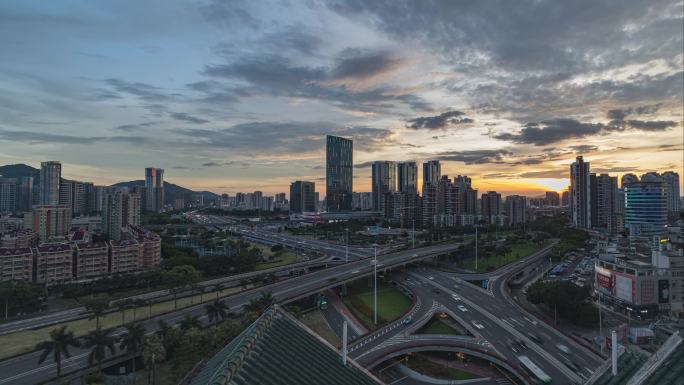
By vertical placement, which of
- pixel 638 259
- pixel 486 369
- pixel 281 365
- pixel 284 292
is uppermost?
pixel 281 365

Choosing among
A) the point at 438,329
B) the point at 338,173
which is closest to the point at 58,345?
the point at 438,329

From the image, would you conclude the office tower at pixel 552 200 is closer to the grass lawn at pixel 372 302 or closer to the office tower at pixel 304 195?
the office tower at pixel 304 195

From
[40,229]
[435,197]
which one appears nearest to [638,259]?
[435,197]

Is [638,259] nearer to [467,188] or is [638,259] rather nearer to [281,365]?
[281,365]

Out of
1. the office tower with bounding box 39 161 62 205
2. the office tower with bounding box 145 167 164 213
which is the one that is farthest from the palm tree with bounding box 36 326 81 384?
the office tower with bounding box 145 167 164 213

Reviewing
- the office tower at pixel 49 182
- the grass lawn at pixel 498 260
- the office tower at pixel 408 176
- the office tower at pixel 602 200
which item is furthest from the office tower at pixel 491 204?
the office tower at pixel 49 182

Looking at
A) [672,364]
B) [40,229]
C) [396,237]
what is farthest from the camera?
[396,237]
